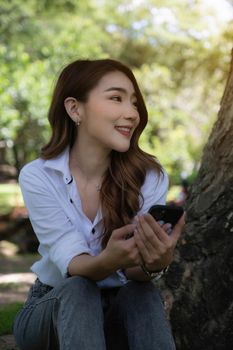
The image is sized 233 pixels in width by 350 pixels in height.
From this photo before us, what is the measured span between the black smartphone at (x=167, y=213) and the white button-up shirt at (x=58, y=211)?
0.33 metres

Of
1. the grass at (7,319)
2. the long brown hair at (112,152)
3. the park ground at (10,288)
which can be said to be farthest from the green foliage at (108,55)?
the long brown hair at (112,152)

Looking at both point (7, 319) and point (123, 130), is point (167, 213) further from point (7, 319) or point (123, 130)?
point (7, 319)

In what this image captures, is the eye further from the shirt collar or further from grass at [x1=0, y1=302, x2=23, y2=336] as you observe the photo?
grass at [x1=0, y1=302, x2=23, y2=336]

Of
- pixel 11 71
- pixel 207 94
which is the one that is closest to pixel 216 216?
pixel 11 71

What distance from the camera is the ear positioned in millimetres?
2543

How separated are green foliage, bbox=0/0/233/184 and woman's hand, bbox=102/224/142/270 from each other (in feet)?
19.8

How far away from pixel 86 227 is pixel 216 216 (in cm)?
84

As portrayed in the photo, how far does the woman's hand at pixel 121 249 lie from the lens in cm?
209

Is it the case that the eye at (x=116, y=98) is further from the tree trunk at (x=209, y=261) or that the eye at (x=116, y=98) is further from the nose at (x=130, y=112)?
the tree trunk at (x=209, y=261)

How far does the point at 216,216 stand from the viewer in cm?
298

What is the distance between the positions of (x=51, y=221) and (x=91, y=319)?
0.46 metres

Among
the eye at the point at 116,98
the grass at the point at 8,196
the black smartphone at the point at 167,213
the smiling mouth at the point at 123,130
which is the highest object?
the eye at the point at 116,98

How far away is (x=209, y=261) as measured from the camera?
294 centimetres

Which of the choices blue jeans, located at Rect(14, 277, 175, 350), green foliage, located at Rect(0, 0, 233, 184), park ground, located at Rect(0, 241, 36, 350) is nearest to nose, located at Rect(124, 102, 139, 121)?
blue jeans, located at Rect(14, 277, 175, 350)
